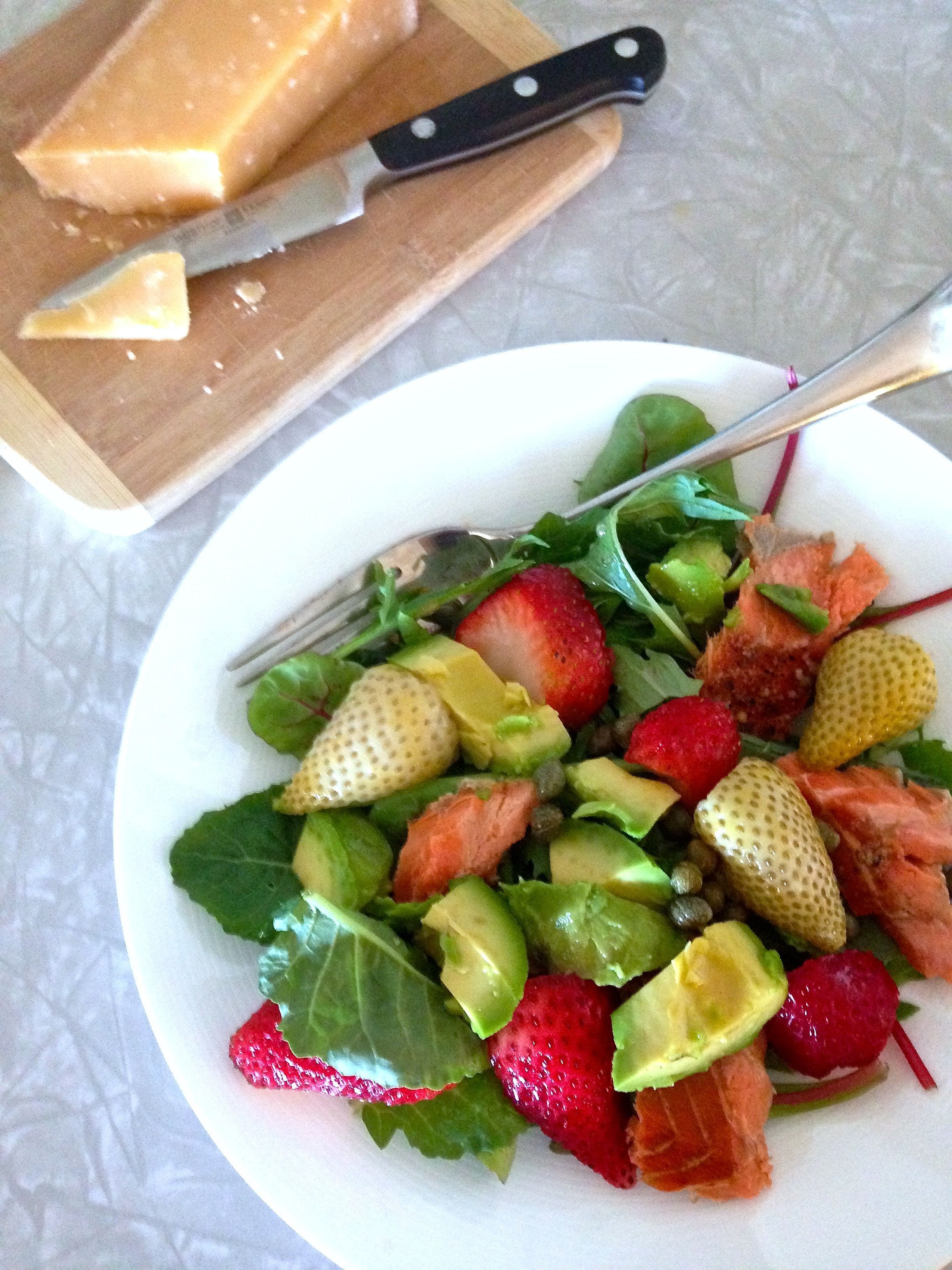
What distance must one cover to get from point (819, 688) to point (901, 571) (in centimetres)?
14

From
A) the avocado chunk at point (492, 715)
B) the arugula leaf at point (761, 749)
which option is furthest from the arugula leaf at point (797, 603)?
the avocado chunk at point (492, 715)

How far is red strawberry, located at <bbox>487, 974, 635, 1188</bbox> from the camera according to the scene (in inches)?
29.2

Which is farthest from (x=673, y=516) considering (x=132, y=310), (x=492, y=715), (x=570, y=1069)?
(x=132, y=310)

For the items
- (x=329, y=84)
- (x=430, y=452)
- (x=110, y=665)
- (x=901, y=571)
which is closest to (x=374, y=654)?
(x=430, y=452)

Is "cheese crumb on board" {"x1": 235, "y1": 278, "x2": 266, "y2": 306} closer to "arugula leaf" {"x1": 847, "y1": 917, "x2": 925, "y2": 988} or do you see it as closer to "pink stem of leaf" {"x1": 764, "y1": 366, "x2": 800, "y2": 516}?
"pink stem of leaf" {"x1": 764, "y1": 366, "x2": 800, "y2": 516}

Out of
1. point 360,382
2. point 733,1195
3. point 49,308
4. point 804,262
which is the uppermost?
point 49,308

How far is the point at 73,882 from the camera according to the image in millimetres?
1013

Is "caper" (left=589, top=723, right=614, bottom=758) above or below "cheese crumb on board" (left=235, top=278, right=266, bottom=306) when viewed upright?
below

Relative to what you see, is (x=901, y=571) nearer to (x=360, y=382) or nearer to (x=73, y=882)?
(x=360, y=382)

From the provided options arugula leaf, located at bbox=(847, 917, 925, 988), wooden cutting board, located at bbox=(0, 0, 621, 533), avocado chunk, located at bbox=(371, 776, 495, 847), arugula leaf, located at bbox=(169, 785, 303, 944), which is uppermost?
wooden cutting board, located at bbox=(0, 0, 621, 533)

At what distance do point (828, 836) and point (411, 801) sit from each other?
13.6 inches

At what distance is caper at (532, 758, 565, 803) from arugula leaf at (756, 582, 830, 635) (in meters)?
0.24

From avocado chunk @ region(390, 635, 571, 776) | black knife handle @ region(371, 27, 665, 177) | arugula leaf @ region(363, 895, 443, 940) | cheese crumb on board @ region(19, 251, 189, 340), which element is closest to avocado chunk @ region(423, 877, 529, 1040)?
arugula leaf @ region(363, 895, 443, 940)

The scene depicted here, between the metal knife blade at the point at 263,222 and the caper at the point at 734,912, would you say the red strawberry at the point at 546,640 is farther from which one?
the metal knife blade at the point at 263,222
